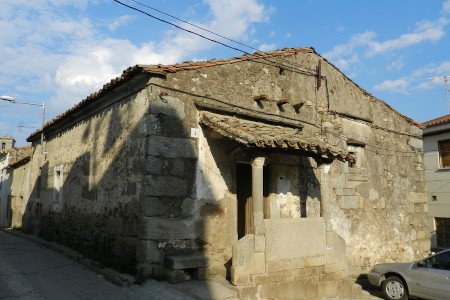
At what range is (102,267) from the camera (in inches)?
276

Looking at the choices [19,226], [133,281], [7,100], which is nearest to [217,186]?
[133,281]

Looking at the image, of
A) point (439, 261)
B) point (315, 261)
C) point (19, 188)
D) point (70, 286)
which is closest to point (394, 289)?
point (439, 261)

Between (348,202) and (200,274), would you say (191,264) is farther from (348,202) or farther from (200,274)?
(348,202)

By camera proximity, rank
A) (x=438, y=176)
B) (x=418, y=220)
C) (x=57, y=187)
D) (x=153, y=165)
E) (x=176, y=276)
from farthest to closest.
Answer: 1. (x=438, y=176)
2. (x=418, y=220)
3. (x=57, y=187)
4. (x=153, y=165)
5. (x=176, y=276)

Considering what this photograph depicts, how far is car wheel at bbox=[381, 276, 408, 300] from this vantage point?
25.8ft

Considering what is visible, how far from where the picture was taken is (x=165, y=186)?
632 centimetres

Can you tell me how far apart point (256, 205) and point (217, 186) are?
41.2 inches

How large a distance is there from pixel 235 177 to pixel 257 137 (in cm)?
135

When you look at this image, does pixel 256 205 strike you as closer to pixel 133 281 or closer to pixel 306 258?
pixel 306 258

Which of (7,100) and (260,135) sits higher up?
(7,100)

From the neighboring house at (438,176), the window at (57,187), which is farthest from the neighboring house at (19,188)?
the neighboring house at (438,176)

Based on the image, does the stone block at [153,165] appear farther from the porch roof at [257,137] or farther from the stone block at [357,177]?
the stone block at [357,177]

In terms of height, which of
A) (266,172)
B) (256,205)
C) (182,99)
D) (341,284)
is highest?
(182,99)

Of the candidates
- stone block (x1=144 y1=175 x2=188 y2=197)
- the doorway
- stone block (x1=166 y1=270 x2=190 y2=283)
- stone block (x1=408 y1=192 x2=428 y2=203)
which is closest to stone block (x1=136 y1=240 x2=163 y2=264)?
stone block (x1=166 y1=270 x2=190 y2=283)
